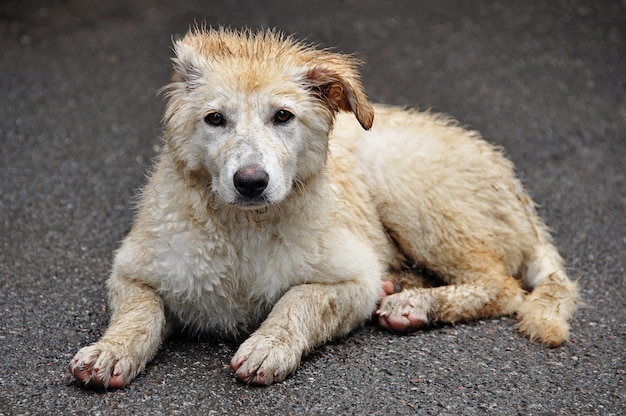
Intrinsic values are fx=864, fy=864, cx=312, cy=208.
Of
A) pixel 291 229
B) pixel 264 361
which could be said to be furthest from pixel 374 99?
pixel 264 361

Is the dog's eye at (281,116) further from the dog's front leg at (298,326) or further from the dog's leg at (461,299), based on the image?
the dog's leg at (461,299)

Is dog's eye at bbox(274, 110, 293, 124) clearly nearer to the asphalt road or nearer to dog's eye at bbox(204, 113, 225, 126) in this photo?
dog's eye at bbox(204, 113, 225, 126)

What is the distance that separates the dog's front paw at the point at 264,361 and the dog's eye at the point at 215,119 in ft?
3.94

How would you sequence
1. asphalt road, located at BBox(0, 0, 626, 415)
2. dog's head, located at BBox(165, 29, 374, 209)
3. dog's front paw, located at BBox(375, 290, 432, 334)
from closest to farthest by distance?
dog's head, located at BBox(165, 29, 374, 209) → asphalt road, located at BBox(0, 0, 626, 415) → dog's front paw, located at BBox(375, 290, 432, 334)

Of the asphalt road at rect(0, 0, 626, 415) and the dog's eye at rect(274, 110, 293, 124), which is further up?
the dog's eye at rect(274, 110, 293, 124)

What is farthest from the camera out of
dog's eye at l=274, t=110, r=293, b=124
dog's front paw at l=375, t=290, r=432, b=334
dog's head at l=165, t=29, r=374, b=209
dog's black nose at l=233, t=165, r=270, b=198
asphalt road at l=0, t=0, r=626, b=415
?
dog's front paw at l=375, t=290, r=432, b=334

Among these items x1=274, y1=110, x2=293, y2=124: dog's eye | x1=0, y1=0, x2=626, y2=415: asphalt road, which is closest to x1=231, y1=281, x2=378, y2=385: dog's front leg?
Answer: x1=0, y1=0, x2=626, y2=415: asphalt road

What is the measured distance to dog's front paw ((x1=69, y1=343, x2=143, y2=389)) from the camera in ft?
14.7

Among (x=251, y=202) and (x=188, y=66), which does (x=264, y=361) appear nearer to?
(x=251, y=202)

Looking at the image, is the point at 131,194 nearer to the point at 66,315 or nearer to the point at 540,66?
the point at 66,315

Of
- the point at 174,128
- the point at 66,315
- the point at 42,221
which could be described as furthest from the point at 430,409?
the point at 42,221

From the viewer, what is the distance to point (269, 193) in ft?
15.0

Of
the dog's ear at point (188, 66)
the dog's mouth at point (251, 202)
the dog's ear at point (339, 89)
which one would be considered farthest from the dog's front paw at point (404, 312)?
the dog's ear at point (188, 66)

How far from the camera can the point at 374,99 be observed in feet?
33.0
